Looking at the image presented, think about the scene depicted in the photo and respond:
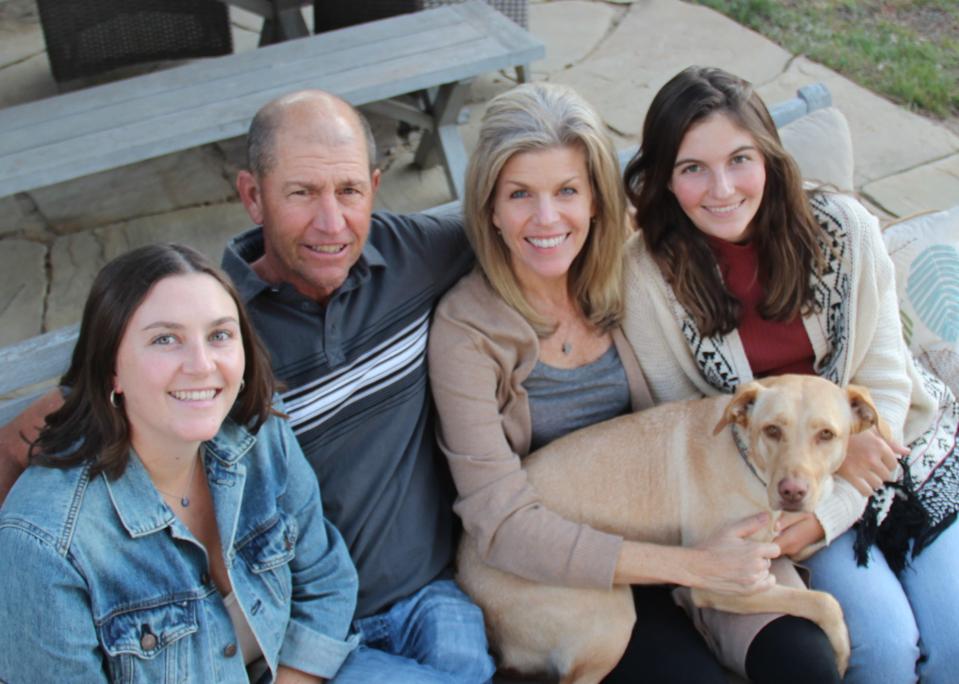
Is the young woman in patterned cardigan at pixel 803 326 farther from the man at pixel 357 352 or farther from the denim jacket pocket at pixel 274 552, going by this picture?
the denim jacket pocket at pixel 274 552

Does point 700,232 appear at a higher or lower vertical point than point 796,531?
higher

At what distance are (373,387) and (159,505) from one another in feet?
2.00

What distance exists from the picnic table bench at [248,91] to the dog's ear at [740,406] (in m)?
2.28

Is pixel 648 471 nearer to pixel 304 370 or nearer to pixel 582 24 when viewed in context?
pixel 304 370

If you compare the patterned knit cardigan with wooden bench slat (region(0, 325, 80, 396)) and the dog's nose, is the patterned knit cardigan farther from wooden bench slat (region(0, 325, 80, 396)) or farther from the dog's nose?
wooden bench slat (region(0, 325, 80, 396))

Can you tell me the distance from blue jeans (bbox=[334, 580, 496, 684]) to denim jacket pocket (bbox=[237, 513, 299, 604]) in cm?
26

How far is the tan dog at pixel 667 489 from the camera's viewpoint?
2.31m

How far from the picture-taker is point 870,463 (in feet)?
8.20

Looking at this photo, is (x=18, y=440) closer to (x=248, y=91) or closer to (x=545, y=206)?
(x=545, y=206)

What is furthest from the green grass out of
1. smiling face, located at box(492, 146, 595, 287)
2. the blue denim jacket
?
the blue denim jacket

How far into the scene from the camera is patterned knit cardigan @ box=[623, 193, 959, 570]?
2.54m

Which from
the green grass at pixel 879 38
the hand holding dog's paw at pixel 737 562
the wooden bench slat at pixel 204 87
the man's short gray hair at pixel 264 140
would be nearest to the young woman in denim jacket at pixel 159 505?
the man's short gray hair at pixel 264 140

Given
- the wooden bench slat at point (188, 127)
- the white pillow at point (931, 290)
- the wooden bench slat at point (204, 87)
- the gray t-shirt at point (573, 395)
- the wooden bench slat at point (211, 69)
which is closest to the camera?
the gray t-shirt at point (573, 395)

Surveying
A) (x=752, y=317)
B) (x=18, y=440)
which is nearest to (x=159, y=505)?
(x=18, y=440)
